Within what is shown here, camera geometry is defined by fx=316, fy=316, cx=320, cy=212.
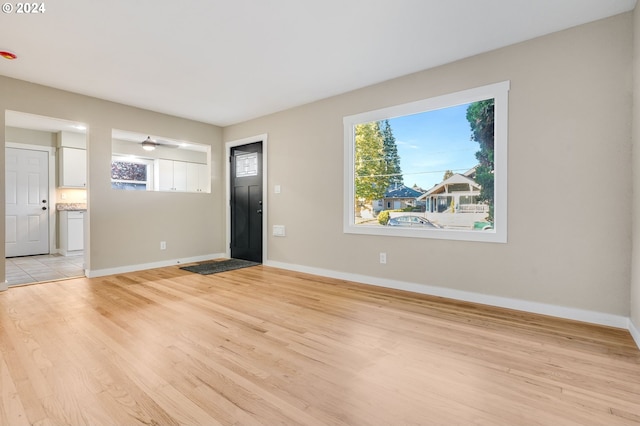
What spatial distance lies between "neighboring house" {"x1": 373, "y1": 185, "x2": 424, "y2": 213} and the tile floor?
4342 mm

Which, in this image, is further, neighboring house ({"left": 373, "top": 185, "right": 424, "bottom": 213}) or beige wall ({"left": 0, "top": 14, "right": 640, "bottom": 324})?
neighboring house ({"left": 373, "top": 185, "right": 424, "bottom": 213})

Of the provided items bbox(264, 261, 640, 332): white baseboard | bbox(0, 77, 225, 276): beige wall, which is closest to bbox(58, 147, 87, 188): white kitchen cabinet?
bbox(0, 77, 225, 276): beige wall

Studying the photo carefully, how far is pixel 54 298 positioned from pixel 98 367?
2116 mm

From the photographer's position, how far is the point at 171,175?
7605 millimetres

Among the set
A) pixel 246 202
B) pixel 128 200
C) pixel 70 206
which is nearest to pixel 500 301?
pixel 246 202

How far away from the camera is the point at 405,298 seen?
3.40 metres

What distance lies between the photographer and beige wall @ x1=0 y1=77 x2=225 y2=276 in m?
4.04

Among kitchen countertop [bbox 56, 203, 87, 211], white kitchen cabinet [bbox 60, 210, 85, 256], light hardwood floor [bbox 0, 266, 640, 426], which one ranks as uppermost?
kitchen countertop [bbox 56, 203, 87, 211]

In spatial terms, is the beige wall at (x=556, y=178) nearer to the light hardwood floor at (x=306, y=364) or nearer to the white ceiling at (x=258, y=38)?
the white ceiling at (x=258, y=38)

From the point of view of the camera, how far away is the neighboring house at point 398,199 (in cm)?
380

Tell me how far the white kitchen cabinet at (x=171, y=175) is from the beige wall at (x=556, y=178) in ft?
19.2

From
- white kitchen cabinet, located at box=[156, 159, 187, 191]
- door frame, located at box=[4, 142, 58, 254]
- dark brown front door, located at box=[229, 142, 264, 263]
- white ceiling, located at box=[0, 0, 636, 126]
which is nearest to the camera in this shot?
white ceiling, located at box=[0, 0, 636, 126]

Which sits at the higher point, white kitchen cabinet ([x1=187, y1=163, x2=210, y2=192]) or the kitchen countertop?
white kitchen cabinet ([x1=187, y1=163, x2=210, y2=192])

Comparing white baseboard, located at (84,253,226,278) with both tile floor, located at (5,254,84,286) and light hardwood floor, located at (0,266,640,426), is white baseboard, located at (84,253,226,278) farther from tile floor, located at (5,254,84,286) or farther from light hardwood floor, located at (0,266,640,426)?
light hardwood floor, located at (0,266,640,426)
